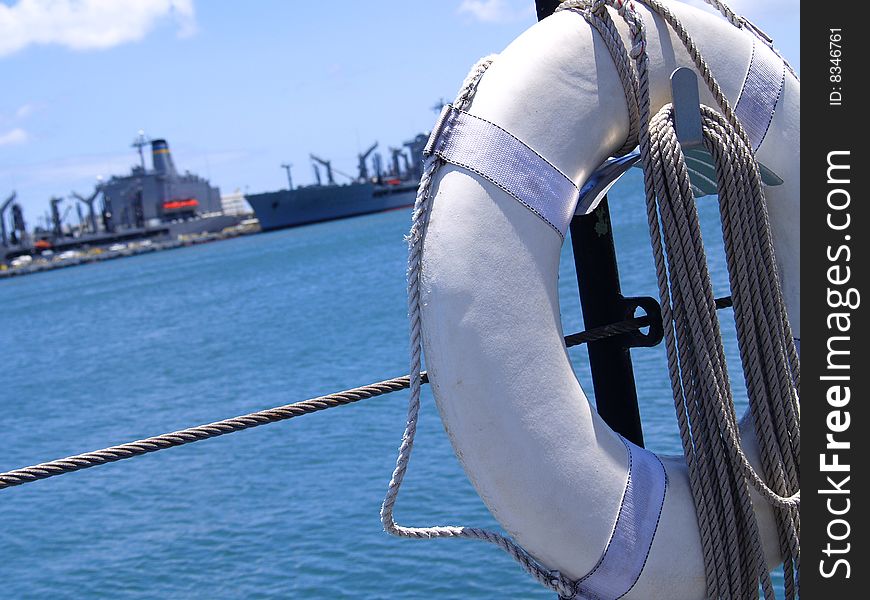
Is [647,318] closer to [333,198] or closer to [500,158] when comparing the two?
[500,158]

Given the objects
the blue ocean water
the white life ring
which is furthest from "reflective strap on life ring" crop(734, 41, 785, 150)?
the blue ocean water

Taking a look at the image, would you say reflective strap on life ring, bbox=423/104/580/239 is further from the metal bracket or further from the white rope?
the metal bracket

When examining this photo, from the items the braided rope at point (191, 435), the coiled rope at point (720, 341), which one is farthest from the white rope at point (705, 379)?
the braided rope at point (191, 435)

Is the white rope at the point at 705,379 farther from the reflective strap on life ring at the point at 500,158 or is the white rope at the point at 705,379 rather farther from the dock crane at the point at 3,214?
the dock crane at the point at 3,214

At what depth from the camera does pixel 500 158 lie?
1.68 m

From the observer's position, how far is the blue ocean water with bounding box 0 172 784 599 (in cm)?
646

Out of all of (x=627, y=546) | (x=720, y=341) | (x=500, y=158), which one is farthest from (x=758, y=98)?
(x=627, y=546)

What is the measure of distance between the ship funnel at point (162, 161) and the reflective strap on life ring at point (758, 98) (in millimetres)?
87402

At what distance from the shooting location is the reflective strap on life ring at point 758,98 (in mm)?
1914

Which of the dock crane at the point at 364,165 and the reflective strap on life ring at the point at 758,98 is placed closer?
the reflective strap on life ring at the point at 758,98

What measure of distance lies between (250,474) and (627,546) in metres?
8.03

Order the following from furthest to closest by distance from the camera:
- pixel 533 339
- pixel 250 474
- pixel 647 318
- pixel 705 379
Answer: pixel 250 474 → pixel 647 318 → pixel 705 379 → pixel 533 339

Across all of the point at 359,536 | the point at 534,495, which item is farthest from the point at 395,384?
the point at 359,536

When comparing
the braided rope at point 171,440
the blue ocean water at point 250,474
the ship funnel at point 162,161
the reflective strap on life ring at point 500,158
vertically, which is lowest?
the blue ocean water at point 250,474
